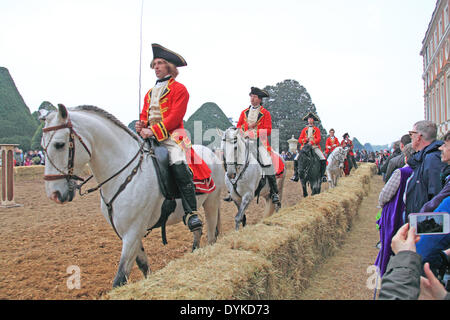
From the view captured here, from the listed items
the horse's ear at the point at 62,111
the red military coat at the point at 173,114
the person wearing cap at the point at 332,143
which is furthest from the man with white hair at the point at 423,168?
the person wearing cap at the point at 332,143

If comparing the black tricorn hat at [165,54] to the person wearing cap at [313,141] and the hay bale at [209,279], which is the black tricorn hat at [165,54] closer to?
the hay bale at [209,279]

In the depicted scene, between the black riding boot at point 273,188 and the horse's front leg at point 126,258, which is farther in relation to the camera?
the black riding boot at point 273,188

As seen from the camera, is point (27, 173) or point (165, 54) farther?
point (27, 173)

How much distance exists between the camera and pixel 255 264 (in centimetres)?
296

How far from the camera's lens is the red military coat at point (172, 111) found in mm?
3639

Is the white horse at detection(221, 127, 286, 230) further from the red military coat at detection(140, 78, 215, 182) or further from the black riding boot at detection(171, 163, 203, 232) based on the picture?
the black riding boot at detection(171, 163, 203, 232)

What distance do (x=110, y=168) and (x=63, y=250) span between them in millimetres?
3178

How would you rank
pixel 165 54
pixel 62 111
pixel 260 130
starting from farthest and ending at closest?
pixel 260 130 → pixel 165 54 → pixel 62 111

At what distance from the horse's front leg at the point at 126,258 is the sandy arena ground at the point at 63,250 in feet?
2.85

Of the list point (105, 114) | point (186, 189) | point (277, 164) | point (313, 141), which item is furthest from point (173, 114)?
point (313, 141)

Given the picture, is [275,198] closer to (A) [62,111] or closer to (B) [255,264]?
(B) [255,264]

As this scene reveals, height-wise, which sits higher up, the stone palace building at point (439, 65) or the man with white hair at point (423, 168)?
the stone palace building at point (439, 65)

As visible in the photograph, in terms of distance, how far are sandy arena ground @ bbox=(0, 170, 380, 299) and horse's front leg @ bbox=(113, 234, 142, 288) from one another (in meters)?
0.87

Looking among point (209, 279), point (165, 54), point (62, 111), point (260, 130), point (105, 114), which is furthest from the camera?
point (260, 130)
